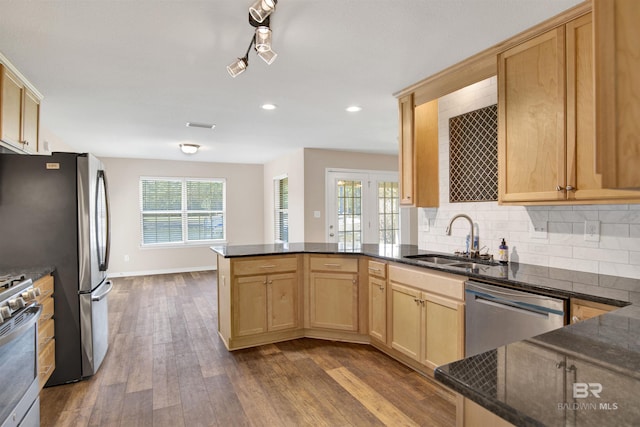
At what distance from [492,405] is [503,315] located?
62.0 inches

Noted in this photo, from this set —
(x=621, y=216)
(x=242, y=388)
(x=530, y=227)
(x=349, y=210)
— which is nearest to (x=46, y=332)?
(x=242, y=388)

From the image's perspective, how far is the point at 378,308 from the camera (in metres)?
3.16

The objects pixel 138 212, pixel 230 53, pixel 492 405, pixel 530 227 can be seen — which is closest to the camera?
pixel 492 405

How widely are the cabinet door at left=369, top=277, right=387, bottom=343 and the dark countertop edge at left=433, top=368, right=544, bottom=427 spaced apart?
230 cm

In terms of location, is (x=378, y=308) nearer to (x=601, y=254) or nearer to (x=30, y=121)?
(x=601, y=254)

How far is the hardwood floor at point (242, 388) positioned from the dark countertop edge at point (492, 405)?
1.56m

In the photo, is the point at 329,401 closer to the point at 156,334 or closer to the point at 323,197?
the point at 156,334

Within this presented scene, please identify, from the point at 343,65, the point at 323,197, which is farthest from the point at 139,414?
the point at 323,197

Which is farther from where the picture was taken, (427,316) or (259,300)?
(259,300)

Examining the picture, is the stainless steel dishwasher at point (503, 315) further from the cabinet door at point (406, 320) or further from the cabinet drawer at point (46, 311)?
the cabinet drawer at point (46, 311)

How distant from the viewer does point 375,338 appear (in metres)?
3.22

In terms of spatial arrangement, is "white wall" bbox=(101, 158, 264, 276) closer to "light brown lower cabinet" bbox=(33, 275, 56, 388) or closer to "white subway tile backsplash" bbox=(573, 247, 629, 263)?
"light brown lower cabinet" bbox=(33, 275, 56, 388)

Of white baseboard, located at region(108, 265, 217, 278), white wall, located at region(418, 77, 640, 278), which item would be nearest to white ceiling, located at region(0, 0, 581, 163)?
white wall, located at region(418, 77, 640, 278)

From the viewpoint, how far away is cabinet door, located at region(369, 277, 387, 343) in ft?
10.1
